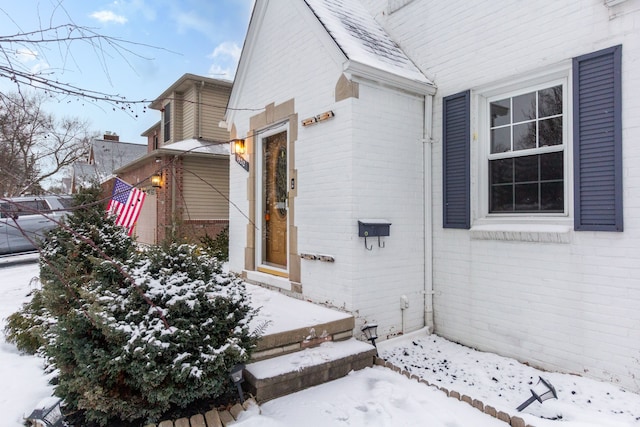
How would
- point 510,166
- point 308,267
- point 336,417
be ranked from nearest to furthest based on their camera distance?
point 336,417
point 510,166
point 308,267

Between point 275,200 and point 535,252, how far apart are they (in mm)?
3579

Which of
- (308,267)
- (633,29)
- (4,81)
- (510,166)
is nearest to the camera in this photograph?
(4,81)

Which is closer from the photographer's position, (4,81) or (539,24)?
(4,81)

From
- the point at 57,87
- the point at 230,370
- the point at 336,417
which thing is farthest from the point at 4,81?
the point at 336,417

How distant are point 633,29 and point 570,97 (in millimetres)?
710

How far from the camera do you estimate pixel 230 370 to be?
9.20 feet

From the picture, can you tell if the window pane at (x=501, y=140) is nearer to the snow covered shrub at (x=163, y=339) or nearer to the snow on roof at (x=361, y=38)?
the snow on roof at (x=361, y=38)

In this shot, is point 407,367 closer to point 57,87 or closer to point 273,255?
point 273,255

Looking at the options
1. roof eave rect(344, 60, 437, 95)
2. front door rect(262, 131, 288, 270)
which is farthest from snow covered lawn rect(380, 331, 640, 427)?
roof eave rect(344, 60, 437, 95)

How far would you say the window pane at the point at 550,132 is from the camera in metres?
4.00

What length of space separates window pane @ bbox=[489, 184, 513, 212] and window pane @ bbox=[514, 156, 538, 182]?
0.16m

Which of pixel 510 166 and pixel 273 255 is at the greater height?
pixel 510 166

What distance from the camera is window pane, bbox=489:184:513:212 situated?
444 cm

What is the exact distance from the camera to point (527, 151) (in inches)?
167
